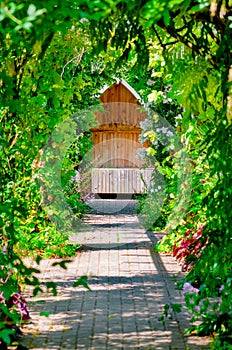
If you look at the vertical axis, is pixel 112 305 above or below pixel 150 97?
below

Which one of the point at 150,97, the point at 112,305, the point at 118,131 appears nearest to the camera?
the point at 112,305

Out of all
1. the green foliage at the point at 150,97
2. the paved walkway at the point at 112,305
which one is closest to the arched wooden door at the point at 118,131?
the paved walkway at the point at 112,305

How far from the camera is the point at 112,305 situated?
8.20 m

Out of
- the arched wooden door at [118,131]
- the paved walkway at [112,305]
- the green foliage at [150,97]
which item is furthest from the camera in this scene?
the arched wooden door at [118,131]

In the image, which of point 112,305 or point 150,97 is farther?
point 150,97

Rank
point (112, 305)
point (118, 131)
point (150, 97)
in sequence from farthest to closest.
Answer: point (118, 131), point (150, 97), point (112, 305)

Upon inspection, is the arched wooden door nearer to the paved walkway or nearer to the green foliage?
the paved walkway

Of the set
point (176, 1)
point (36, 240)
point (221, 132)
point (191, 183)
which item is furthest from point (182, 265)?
point (176, 1)

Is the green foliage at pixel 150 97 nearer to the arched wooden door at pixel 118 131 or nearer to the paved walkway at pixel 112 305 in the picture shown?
the paved walkway at pixel 112 305

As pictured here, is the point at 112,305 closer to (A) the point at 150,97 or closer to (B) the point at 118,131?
(A) the point at 150,97

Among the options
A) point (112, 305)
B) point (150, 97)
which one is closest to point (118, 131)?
point (150, 97)

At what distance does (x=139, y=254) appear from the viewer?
12.1 m

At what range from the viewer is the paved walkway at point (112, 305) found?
666 centimetres

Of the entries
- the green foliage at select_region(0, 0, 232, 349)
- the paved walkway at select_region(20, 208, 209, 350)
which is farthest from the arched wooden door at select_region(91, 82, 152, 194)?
the green foliage at select_region(0, 0, 232, 349)
